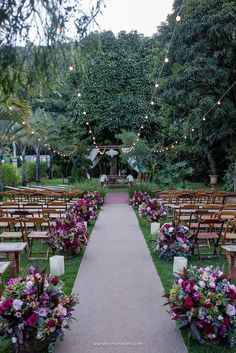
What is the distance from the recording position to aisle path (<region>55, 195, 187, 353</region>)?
417 cm

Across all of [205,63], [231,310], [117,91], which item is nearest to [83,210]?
[231,310]

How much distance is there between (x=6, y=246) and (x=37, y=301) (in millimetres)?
2751

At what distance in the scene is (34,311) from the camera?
3941 mm

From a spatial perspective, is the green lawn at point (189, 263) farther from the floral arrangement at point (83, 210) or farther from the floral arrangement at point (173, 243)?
the floral arrangement at point (83, 210)

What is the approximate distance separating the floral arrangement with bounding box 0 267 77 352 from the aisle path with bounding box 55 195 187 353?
1.09 feet

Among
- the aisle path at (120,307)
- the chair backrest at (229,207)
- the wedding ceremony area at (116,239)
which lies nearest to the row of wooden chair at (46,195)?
the wedding ceremony area at (116,239)

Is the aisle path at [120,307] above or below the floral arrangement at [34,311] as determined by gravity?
below

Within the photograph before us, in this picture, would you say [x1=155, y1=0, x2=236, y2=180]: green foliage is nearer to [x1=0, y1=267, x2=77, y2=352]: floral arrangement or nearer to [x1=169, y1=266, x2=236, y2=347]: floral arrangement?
[x1=169, y1=266, x2=236, y2=347]: floral arrangement

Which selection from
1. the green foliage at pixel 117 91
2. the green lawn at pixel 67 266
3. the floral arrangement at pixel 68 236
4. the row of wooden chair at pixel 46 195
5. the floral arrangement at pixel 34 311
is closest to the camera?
the floral arrangement at pixel 34 311

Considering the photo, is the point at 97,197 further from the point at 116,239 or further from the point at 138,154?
the point at 138,154

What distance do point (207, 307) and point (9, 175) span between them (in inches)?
838

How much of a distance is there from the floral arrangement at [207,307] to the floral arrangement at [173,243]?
3.21 m

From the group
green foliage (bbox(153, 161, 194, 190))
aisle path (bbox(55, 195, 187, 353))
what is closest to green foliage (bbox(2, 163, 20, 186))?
green foliage (bbox(153, 161, 194, 190))

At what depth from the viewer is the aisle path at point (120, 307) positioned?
4.17 metres
